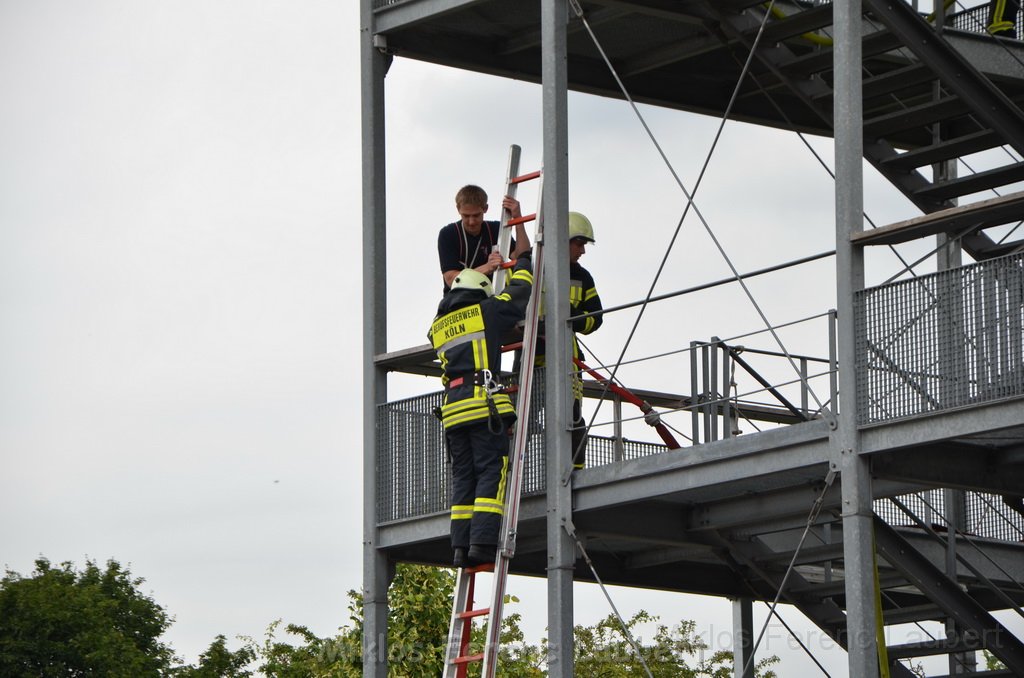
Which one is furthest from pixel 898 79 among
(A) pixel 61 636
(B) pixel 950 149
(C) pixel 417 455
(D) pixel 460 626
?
(A) pixel 61 636

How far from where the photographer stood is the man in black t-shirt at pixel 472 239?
55.6 feet

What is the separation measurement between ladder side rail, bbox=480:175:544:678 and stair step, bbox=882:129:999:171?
11.5 feet

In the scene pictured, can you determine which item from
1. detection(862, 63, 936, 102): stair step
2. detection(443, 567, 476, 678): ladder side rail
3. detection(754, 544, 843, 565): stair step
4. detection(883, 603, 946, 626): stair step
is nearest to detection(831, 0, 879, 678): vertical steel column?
detection(862, 63, 936, 102): stair step

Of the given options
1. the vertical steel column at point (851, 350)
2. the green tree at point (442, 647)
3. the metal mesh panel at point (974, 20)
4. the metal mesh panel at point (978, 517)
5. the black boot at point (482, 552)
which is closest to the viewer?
the vertical steel column at point (851, 350)

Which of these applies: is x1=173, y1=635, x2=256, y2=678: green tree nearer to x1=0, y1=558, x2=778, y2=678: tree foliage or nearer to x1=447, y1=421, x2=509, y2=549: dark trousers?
x1=0, y1=558, x2=778, y2=678: tree foliage

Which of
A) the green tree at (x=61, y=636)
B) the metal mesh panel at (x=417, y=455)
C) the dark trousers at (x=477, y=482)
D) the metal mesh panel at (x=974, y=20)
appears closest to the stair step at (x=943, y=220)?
the dark trousers at (x=477, y=482)

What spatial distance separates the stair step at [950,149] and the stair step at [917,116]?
0.23 metres

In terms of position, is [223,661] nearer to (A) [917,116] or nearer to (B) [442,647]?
(B) [442,647]

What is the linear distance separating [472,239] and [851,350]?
13.7 ft

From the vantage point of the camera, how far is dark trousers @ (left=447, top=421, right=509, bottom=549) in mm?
15922

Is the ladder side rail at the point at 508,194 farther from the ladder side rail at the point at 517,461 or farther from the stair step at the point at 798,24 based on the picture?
the stair step at the point at 798,24

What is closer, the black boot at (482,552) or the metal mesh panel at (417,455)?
the black boot at (482,552)

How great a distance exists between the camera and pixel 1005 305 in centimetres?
1366

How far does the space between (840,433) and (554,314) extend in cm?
→ 312
